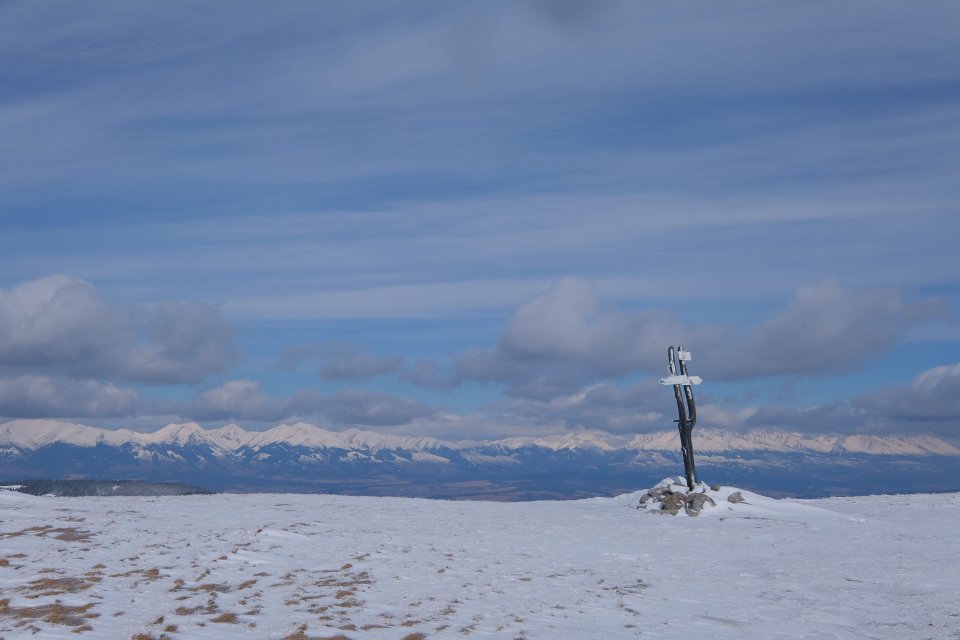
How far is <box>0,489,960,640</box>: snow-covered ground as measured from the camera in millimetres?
15312

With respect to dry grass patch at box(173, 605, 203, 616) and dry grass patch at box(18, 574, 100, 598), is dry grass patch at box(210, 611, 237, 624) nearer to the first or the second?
dry grass patch at box(173, 605, 203, 616)

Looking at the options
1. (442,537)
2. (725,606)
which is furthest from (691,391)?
(725,606)

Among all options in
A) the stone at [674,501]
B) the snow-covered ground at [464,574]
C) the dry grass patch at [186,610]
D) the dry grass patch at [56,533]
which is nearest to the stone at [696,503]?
the stone at [674,501]

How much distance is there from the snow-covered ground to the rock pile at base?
174 cm

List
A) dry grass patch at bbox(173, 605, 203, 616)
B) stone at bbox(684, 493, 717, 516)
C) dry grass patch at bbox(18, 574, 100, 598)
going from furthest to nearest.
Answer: stone at bbox(684, 493, 717, 516) < dry grass patch at bbox(18, 574, 100, 598) < dry grass patch at bbox(173, 605, 203, 616)

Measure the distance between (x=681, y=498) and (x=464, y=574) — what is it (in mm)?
18728

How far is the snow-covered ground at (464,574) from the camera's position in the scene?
1531 centimetres

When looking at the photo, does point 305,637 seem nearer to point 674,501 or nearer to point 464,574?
point 464,574

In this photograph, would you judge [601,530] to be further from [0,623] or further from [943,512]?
[0,623]

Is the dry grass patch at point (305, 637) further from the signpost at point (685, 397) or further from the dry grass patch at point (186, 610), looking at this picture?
the signpost at point (685, 397)

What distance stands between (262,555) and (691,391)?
24.4 meters

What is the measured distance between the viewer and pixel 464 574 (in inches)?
814

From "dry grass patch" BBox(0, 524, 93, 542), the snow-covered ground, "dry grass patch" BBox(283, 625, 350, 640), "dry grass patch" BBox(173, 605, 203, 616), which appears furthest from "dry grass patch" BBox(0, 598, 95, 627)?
"dry grass patch" BBox(0, 524, 93, 542)

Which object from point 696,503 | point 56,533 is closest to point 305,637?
point 56,533
